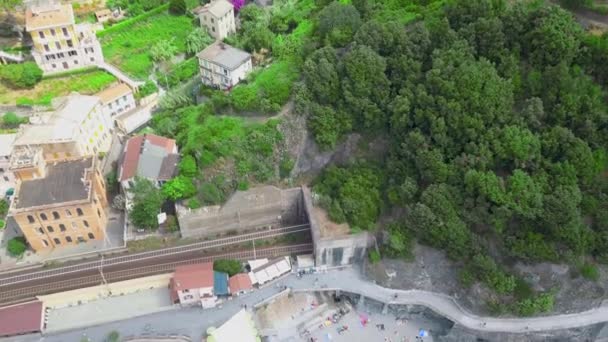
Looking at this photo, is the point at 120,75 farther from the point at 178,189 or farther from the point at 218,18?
the point at 178,189

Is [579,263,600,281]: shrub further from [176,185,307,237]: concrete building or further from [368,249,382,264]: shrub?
[176,185,307,237]: concrete building

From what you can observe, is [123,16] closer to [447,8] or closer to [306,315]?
[447,8]

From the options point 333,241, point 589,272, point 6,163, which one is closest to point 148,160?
point 6,163

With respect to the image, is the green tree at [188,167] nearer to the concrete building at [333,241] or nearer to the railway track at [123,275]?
the railway track at [123,275]

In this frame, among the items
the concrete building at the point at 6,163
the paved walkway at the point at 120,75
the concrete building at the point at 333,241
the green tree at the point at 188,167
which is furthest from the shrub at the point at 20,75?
the concrete building at the point at 333,241

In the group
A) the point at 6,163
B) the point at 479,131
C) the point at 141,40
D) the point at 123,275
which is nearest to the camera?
the point at 479,131

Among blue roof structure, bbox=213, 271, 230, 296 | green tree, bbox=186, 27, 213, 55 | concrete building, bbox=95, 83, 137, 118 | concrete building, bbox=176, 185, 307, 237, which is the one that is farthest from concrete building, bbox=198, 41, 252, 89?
blue roof structure, bbox=213, 271, 230, 296
